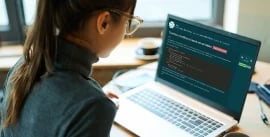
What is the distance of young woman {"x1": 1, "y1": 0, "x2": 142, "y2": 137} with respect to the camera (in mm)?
843

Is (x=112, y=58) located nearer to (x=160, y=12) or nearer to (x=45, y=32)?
(x=160, y=12)

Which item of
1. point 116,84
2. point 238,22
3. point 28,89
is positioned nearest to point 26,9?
point 116,84

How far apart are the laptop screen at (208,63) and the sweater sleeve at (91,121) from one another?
1.74 ft

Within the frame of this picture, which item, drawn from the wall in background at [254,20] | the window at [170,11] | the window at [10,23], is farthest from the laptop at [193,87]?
the window at [10,23]

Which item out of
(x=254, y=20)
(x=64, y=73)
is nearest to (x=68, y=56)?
(x=64, y=73)

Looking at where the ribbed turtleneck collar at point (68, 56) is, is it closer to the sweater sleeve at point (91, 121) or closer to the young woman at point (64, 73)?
the young woman at point (64, 73)

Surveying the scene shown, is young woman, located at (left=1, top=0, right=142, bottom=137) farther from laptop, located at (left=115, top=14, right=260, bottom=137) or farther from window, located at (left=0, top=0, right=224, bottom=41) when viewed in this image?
window, located at (left=0, top=0, right=224, bottom=41)

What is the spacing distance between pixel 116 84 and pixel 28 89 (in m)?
0.64

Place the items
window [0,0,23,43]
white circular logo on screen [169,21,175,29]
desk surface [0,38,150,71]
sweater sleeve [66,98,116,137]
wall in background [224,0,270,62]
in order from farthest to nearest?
window [0,0,23,43], desk surface [0,38,150,71], wall in background [224,0,270,62], white circular logo on screen [169,21,175,29], sweater sleeve [66,98,116,137]

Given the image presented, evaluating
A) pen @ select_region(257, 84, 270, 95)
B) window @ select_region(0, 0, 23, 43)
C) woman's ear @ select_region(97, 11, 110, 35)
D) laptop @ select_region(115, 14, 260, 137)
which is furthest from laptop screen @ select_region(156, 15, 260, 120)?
window @ select_region(0, 0, 23, 43)

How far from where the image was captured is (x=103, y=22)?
0.90m

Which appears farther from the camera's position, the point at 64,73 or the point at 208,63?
the point at 208,63

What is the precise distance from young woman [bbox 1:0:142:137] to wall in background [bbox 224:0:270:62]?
981 mm

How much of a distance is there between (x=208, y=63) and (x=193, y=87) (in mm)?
108
